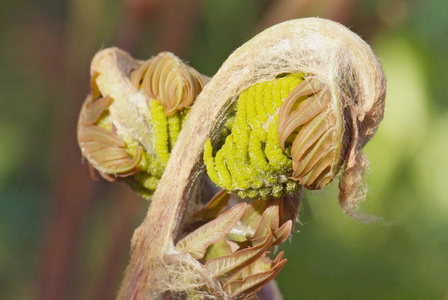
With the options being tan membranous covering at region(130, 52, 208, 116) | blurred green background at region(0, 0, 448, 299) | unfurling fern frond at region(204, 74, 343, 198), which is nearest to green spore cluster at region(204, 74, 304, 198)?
unfurling fern frond at region(204, 74, 343, 198)

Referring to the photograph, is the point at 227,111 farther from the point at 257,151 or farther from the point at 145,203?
the point at 145,203

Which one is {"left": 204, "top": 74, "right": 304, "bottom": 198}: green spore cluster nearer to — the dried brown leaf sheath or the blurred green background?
the dried brown leaf sheath

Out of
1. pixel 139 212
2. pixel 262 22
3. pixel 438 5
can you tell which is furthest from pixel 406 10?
pixel 139 212

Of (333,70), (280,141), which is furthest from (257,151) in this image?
(333,70)

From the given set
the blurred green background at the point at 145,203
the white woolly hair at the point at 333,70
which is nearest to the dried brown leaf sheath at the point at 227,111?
the white woolly hair at the point at 333,70

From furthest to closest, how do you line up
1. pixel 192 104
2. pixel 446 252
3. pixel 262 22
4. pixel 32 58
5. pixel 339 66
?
pixel 32 58 < pixel 262 22 < pixel 446 252 < pixel 192 104 < pixel 339 66

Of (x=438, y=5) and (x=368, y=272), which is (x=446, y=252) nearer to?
(x=368, y=272)
